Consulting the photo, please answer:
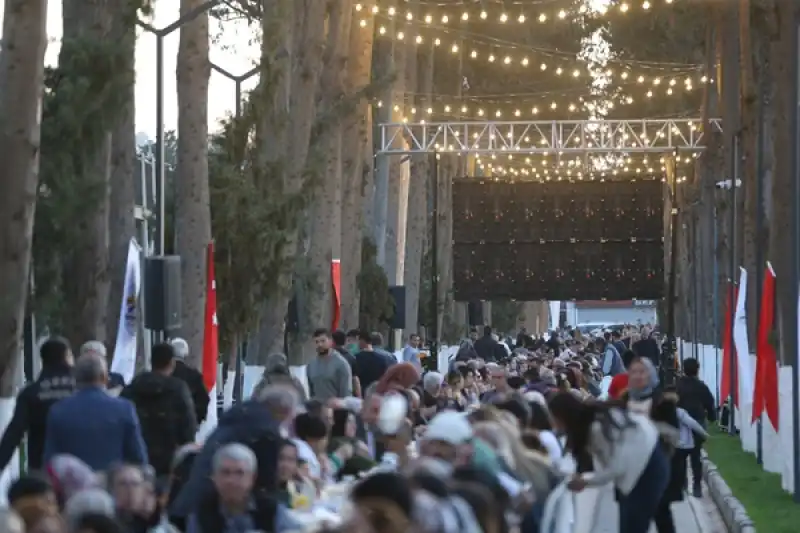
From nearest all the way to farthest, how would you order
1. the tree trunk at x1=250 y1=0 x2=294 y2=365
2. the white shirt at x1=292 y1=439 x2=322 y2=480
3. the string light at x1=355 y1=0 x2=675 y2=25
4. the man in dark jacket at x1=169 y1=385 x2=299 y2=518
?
the man in dark jacket at x1=169 y1=385 x2=299 y2=518 → the white shirt at x1=292 y1=439 x2=322 y2=480 → the tree trunk at x1=250 y1=0 x2=294 y2=365 → the string light at x1=355 y1=0 x2=675 y2=25

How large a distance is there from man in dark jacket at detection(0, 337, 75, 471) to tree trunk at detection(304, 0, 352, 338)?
848 inches

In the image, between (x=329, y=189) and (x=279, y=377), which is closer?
(x=279, y=377)

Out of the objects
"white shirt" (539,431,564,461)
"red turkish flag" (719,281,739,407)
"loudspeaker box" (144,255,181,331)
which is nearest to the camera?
"white shirt" (539,431,564,461)

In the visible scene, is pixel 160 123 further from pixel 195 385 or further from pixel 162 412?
pixel 162 412

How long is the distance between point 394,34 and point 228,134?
67.2ft

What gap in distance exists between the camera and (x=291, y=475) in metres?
12.1

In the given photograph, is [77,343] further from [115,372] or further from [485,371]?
[485,371]

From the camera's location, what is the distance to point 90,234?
25297 millimetres

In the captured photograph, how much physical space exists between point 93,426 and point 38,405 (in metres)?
1.26

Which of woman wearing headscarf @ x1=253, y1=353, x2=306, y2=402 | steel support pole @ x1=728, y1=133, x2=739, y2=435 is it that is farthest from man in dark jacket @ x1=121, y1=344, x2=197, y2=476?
steel support pole @ x1=728, y1=133, x2=739, y2=435

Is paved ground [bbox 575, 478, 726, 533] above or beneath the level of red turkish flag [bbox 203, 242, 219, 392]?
beneath

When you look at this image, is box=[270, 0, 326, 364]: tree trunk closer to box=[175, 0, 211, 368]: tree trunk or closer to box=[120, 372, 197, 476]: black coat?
box=[175, 0, 211, 368]: tree trunk

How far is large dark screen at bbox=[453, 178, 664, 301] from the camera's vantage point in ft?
160

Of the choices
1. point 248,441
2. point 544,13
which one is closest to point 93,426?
point 248,441
